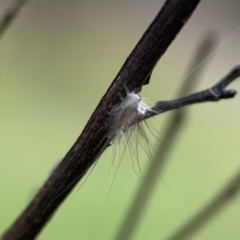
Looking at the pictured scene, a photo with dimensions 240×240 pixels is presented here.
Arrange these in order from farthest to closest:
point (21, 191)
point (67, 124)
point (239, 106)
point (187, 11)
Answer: point (239, 106) < point (67, 124) < point (21, 191) < point (187, 11)

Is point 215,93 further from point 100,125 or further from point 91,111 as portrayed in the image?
point 91,111

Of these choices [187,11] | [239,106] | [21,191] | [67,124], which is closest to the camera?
[187,11]

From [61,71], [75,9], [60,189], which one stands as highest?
[75,9]

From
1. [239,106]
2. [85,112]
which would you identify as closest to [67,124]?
[85,112]

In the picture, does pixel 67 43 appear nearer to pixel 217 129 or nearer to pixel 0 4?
pixel 0 4

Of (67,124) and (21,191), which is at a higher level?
(67,124)

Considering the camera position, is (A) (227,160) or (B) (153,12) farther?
(B) (153,12)

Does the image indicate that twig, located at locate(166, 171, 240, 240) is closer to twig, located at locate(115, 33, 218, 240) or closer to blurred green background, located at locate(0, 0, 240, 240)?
twig, located at locate(115, 33, 218, 240)
